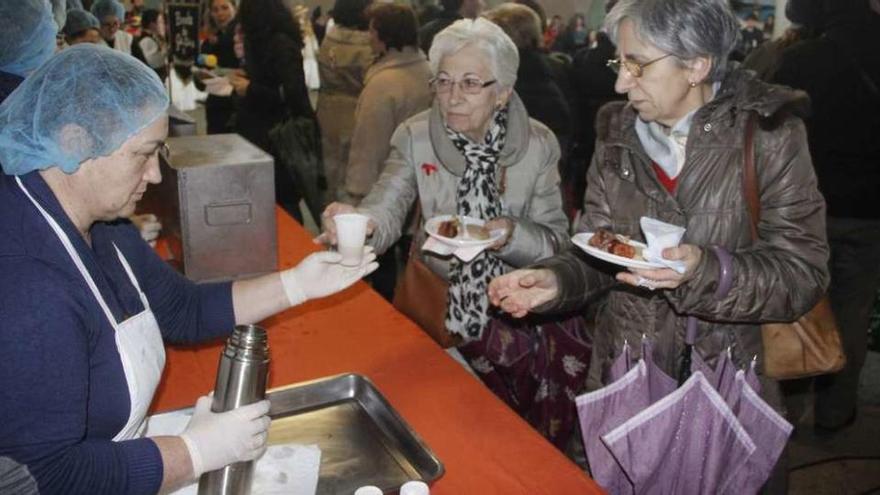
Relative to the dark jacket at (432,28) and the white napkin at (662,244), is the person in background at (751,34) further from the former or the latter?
the white napkin at (662,244)

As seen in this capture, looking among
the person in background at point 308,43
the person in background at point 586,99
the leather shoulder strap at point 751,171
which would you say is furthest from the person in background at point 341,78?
the leather shoulder strap at point 751,171

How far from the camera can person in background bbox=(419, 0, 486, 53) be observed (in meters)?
5.04

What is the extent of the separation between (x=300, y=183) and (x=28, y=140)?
3.71 metres

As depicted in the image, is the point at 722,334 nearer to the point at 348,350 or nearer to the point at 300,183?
the point at 348,350

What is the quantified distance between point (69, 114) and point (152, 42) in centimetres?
661

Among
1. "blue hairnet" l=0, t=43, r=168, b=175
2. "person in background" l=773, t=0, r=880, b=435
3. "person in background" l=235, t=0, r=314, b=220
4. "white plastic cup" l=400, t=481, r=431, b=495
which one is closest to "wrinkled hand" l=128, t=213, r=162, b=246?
"blue hairnet" l=0, t=43, r=168, b=175

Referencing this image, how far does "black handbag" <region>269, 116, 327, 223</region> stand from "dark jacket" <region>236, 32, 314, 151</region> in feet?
0.17

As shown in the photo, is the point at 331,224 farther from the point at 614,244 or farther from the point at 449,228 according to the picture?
the point at 614,244

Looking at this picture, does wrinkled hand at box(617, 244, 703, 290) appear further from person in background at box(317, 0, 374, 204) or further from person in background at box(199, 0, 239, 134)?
person in background at box(199, 0, 239, 134)

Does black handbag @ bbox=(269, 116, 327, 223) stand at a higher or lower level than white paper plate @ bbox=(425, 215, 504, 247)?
lower

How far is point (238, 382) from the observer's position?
1510 millimetres

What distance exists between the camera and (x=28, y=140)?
1.47 meters

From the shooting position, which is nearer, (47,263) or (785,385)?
(47,263)

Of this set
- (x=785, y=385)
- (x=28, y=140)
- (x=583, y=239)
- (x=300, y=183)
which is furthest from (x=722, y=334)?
(x=300, y=183)
